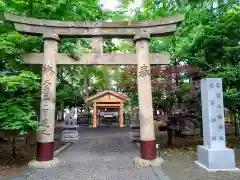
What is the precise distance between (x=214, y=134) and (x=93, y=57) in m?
4.58

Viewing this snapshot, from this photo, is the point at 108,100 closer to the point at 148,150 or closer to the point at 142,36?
the point at 142,36

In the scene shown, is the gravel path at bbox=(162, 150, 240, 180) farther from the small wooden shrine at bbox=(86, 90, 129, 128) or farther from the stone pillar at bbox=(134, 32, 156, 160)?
the small wooden shrine at bbox=(86, 90, 129, 128)

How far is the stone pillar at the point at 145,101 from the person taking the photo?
7.32 m

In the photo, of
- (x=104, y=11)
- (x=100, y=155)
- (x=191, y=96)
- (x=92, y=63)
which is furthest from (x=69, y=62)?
(x=104, y=11)

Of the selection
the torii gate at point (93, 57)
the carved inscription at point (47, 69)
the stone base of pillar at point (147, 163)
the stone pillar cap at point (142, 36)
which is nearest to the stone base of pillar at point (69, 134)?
the torii gate at point (93, 57)

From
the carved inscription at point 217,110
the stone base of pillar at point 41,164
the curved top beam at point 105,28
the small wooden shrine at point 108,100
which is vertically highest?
the curved top beam at point 105,28

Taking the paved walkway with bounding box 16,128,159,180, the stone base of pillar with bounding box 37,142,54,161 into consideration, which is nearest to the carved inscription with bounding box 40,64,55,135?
the stone base of pillar with bounding box 37,142,54,161

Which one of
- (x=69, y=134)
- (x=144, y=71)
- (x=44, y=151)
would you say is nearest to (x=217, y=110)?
(x=144, y=71)

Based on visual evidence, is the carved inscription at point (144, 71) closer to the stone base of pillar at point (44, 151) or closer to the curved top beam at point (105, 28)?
the curved top beam at point (105, 28)

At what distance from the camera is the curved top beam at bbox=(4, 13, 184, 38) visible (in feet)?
25.3

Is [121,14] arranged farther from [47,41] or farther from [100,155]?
[100,155]

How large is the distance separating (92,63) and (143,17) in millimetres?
5797

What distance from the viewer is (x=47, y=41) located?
7.72m

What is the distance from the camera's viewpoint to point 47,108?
7371 millimetres
